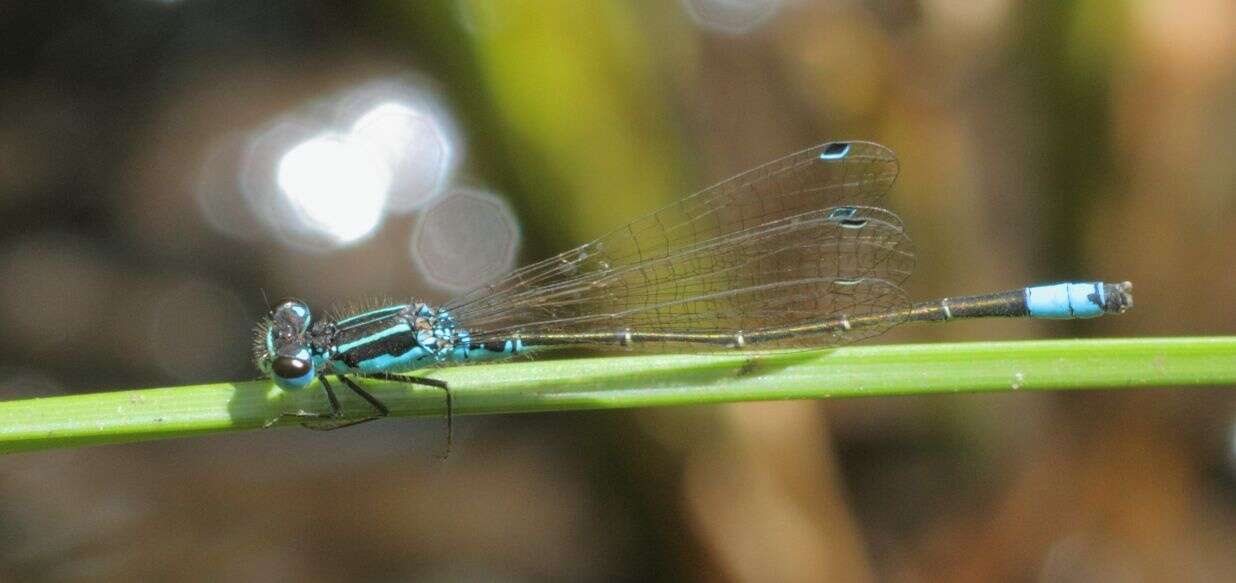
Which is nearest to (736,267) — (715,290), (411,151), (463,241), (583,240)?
(715,290)

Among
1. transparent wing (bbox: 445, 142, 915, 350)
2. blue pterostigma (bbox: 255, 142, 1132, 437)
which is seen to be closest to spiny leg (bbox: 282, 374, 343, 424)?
blue pterostigma (bbox: 255, 142, 1132, 437)

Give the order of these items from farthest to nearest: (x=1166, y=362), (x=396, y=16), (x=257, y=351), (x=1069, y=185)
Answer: (x=396, y=16) → (x=1069, y=185) → (x=257, y=351) → (x=1166, y=362)

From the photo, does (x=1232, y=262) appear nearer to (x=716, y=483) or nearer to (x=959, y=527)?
(x=959, y=527)

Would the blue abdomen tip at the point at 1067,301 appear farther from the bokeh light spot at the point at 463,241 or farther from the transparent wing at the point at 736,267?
the bokeh light spot at the point at 463,241

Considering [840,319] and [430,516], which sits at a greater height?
[840,319]

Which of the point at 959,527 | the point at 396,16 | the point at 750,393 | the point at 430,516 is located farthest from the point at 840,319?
the point at 396,16

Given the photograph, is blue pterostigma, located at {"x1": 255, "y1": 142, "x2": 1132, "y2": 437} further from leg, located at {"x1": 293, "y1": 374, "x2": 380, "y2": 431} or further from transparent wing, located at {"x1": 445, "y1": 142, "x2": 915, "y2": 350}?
leg, located at {"x1": 293, "y1": 374, "x2": 380, "y2": 431}
